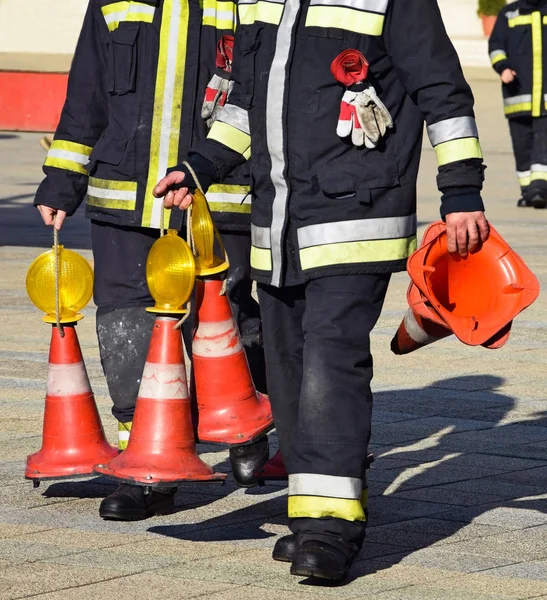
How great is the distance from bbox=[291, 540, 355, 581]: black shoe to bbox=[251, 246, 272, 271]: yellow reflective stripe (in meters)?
0.86

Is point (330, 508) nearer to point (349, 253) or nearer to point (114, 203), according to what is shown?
point (349, 253)

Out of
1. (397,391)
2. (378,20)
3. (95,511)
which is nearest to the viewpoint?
(378,20)

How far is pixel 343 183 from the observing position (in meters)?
4.77

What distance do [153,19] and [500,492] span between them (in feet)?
6.53

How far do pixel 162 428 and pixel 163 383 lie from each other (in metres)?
0.15

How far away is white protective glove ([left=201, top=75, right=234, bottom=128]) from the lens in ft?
18.1

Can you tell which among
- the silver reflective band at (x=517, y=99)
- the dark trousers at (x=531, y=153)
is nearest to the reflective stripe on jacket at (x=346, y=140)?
the dark trousers at (x=531, y=153)

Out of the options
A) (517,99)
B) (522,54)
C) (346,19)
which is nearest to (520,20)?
(522,54)

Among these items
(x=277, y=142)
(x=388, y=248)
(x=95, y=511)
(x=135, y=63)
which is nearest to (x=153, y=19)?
(x=135, y=63)

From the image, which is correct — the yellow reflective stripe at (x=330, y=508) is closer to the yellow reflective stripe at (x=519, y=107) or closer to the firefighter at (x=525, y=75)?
the firefighter at (x=525, y=75)

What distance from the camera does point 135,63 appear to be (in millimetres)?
5598

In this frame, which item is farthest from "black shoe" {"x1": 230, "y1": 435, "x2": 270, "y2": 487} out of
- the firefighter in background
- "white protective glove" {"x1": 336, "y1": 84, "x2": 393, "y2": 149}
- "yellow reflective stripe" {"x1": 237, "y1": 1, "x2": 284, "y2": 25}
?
"yellow reflective stripe" {"x1": 237, "y1": 1, "x2": 284, "y2": 25}

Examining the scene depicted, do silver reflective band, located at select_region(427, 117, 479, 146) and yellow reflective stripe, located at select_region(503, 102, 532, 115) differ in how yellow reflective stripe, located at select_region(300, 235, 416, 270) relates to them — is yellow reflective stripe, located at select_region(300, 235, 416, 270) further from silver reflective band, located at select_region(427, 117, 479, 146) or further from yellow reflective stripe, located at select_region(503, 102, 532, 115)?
yellow reflective stripe, located at select_region(503, 102, 532, 115)

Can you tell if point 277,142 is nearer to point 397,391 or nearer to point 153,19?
point 153,19
